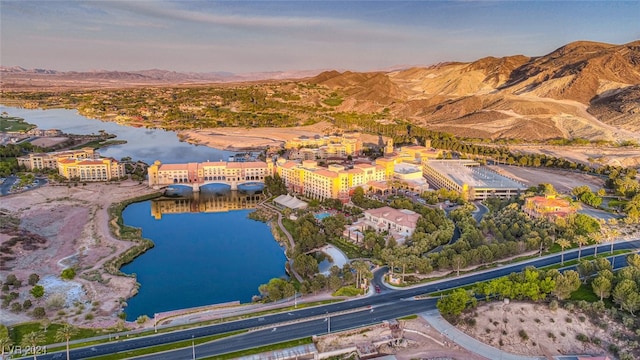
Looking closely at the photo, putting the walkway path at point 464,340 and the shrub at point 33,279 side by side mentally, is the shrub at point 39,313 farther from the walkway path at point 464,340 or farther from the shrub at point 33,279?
the walkway path at point 464,340

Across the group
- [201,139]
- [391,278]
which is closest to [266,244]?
[391,278]

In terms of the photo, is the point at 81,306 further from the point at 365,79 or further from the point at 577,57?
the point at 365,79

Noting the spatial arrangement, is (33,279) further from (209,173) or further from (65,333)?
(209,173)

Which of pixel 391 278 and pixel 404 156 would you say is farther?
pixel 404 156

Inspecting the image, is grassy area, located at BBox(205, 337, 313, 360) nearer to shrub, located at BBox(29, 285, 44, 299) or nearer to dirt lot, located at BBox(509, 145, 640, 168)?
shrub, located at BBox(29, 285, 44, 299)

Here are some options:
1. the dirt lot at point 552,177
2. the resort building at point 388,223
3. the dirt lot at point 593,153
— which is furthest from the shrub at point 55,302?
the dirt lot at point 593,153

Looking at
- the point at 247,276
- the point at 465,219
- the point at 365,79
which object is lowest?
the point at 247,276

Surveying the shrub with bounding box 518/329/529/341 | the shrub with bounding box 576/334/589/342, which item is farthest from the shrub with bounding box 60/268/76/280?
the shrub with bounding box 576/334/589/342
